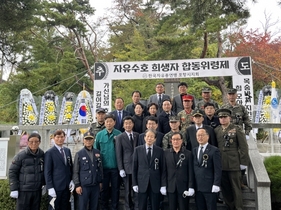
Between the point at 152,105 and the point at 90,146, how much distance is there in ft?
4.65

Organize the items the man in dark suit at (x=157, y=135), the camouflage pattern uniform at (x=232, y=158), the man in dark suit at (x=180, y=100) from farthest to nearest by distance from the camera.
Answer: the man in dark suit at (x=180, y=100), the man in dark suit at (x=157, y=135), the camouflage pattern uniform at (x=232, y=158)

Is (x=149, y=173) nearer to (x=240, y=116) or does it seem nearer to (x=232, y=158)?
(x=232, y=158)

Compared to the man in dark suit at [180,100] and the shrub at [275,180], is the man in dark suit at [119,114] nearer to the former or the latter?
the man in dark suit at [180,100]

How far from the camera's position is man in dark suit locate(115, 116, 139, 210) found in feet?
13.9

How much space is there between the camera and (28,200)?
3881 mm

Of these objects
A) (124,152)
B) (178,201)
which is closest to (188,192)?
(178,201)

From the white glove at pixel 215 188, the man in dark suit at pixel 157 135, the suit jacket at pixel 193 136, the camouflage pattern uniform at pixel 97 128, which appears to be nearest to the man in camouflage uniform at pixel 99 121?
the camouflage pattern uniform at pixel 97 128

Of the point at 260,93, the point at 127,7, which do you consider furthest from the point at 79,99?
the point at 127,7

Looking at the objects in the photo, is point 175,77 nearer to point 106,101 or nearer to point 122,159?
point 106,101

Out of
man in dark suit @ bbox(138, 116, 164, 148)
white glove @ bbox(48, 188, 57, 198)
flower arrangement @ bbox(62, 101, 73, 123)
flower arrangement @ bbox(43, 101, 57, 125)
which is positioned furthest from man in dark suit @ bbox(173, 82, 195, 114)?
flower arrangement @ bbox(62, 101, 73, 123)

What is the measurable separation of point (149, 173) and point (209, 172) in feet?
2.75

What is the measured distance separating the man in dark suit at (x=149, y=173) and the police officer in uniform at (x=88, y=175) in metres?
0.57

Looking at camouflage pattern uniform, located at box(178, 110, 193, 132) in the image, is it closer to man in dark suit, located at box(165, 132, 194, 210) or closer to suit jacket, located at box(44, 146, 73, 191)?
man in dark suit, located at box(165, 132, 194, 210)

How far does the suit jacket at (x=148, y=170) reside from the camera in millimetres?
3863
